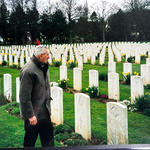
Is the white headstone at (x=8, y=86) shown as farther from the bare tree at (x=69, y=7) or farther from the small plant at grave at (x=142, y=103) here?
the bare tree at (x=69, y=7)

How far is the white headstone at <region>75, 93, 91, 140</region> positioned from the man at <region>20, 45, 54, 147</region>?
97 centimetres

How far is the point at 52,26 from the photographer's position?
36.2m

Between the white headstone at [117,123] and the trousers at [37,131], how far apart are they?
0.94m

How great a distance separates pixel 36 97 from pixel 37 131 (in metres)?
0.44

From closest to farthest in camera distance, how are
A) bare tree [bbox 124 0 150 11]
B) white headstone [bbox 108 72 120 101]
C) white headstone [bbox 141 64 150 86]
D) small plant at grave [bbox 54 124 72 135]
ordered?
small plant at grave [bbox 54 124 72 135], white headstone [bbox 108 72 120 101], white headstone [bbox 141 64 150 86], bare tree [bbox 124 0 150 11]

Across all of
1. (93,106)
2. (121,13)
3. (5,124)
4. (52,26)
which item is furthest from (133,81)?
(121,13)

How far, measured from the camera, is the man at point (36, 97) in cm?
289

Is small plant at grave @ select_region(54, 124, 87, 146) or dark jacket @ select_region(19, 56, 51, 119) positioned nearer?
dark jacket @ select_region(19, 56, 51, 119)

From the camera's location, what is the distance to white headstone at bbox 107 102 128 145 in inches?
133

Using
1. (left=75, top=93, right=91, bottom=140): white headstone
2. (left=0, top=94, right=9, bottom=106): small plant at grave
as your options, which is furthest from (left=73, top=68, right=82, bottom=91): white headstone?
(left=75, top=93, right=91, bottom=140): white headstone

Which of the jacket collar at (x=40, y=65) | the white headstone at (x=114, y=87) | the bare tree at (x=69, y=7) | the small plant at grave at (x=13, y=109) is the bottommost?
the small plant at grave at (x=13, y=109)

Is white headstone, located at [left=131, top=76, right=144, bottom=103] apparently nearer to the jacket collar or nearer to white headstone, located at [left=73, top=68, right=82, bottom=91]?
white headstone, located at [left=73, top=68, right=82, bottom=91]

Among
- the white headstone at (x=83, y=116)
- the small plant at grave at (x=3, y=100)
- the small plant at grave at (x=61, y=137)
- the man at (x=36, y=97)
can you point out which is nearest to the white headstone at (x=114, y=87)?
the white headstone at (x=83, y=116)

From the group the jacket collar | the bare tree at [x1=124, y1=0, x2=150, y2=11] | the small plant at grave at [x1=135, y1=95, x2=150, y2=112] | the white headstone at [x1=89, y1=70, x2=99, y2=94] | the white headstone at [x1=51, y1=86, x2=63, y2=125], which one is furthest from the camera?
the bare tree at [x1=124, y1=0, x2=150, y2=11]
